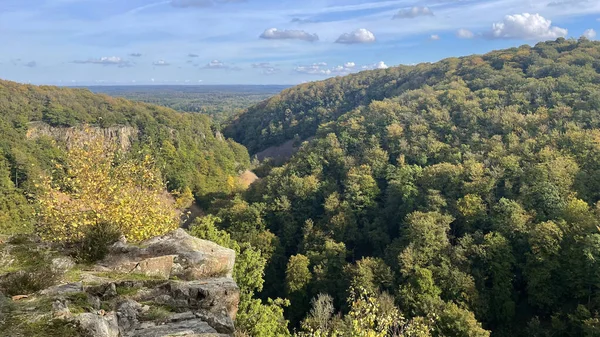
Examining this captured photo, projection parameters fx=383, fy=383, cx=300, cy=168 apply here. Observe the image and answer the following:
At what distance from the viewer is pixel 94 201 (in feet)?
42.0

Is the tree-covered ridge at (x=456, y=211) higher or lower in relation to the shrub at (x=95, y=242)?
lower

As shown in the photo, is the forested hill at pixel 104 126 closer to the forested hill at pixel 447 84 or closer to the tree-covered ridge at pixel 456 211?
the tree-covered ridge at pixel 456 211

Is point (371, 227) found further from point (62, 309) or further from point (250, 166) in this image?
point (250, 166)

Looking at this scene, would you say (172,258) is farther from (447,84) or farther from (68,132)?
(447,84)

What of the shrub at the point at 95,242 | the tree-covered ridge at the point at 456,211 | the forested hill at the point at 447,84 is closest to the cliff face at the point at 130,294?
the shrub at the point at 95,242

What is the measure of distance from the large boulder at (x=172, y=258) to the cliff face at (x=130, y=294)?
0.03 metres

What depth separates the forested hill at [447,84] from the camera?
69438mm

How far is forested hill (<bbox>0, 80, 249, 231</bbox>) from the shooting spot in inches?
2371

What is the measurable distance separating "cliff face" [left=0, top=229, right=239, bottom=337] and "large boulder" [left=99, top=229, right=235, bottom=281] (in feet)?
0.09

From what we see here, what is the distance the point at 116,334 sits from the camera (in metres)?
7.08

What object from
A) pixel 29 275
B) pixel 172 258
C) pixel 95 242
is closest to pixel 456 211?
pixel 172 258

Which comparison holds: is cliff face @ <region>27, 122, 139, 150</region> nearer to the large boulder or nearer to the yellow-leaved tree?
the yellow-leaved tree

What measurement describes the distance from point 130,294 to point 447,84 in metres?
93.4

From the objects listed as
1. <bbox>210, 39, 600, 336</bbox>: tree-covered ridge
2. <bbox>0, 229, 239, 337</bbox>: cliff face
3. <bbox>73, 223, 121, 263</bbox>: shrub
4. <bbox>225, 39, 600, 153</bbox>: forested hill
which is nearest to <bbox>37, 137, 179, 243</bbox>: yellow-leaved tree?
<bbox>73, 223, 121, 263</bbox>: shrub
